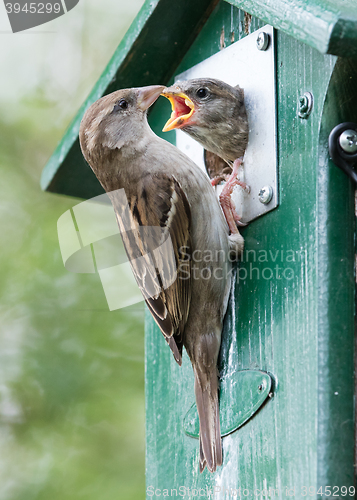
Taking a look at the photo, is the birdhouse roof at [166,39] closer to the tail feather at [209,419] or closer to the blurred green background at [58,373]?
the blurred green background at [58,373]

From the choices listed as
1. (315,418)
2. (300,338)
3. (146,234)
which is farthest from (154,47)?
(315,418)

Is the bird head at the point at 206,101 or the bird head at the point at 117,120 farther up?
the bird head at the point at 206,101

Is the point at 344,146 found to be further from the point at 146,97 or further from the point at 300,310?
the point at 146,97

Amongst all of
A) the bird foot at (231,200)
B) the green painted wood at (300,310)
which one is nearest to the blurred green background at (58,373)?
the green painted wood at (300,310)

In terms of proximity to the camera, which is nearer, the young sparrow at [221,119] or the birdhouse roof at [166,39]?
the birdhouse roof at [166,39]

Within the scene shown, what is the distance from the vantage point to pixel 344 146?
2.05m

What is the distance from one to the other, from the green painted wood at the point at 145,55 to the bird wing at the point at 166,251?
80 centimetres

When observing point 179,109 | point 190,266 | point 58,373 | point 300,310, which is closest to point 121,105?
point 179,109

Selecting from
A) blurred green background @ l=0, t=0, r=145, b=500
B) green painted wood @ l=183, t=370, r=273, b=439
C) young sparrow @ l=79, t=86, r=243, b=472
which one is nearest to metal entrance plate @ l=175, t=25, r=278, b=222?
young sparrow @ l=79, t=86, r=243, b=472

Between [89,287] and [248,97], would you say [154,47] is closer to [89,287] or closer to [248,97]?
[248,97]

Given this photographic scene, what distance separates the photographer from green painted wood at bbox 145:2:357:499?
1951mm

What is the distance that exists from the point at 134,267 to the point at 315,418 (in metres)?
1.02

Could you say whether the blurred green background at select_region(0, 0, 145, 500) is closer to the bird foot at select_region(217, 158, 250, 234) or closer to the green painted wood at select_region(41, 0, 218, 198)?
the green painted wood at select_region(41, 0, 218, 198)

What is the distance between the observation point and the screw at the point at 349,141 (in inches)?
80.2
